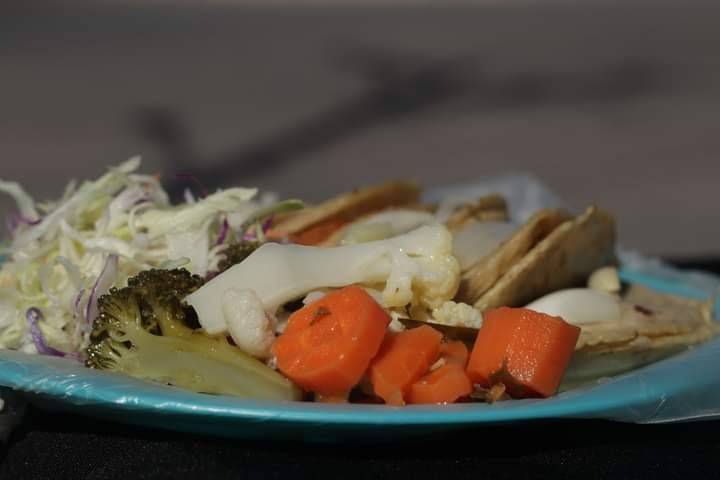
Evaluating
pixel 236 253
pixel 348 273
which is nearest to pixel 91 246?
pixel 236 253

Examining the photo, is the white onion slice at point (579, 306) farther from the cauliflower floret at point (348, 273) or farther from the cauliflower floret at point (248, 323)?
the cauliflower floret at point (248, 323)

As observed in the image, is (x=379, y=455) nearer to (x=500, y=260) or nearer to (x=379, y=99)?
(x=500, y=260)

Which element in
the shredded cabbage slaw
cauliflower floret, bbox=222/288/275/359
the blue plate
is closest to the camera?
the blue plate

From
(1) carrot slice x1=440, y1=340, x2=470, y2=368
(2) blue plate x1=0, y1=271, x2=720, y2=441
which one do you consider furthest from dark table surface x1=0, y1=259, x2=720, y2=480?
(1) carrot slice x1=440, y1=340, x2=470, y2=368

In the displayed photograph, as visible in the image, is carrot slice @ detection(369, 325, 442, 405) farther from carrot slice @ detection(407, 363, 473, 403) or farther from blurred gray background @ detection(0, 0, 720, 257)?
blurred gray background @ detection(0, 0, 720, 257)

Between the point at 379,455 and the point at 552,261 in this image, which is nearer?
the point at 379,455

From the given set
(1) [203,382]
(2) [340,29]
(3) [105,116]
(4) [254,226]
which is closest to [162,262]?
(4) [254,226]

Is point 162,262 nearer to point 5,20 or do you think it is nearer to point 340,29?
point 340,29

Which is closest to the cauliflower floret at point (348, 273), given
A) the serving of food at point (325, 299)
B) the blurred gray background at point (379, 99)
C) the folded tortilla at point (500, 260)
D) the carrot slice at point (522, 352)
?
the serving of food at point (325, 299)
